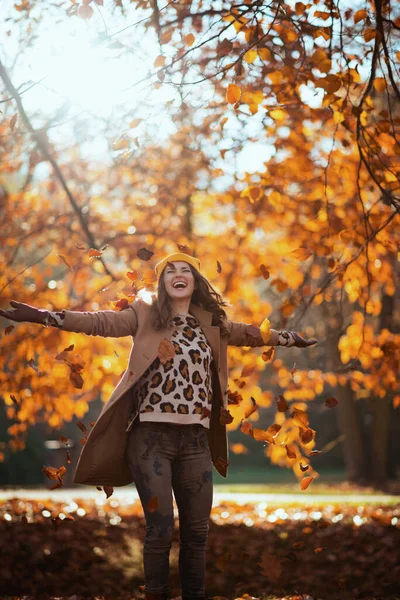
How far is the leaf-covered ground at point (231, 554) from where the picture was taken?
→ 20.2ft

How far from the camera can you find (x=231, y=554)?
6883 millimetres

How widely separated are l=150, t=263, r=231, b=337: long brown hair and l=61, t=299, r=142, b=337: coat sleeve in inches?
4.3

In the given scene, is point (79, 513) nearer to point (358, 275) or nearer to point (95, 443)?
point (358, 275)

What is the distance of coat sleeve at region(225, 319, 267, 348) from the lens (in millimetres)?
4195

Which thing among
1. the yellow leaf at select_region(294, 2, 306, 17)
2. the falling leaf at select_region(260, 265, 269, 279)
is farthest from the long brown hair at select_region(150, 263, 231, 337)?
the yellow leaf at select_region(294, 2, 306, 17)

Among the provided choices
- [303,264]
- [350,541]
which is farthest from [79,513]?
[303,264]

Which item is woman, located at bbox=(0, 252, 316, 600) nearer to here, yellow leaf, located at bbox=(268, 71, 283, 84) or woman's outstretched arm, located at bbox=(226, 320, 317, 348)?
woman's outstretched arm, located at bbox=(226, 320, 317, 348)

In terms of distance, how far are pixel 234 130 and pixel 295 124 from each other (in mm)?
1249

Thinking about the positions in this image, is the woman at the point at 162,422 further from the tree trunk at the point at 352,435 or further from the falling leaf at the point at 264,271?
the tree trunk at the point at 352,435

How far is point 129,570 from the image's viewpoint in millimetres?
6578

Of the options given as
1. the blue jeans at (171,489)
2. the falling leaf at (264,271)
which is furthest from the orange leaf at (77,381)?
the falling leaf at (264,271)

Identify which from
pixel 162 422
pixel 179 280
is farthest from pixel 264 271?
pixel 162 422

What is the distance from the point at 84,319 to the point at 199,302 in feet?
2.51

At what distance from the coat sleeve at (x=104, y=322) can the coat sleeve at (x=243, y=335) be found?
55 cm
